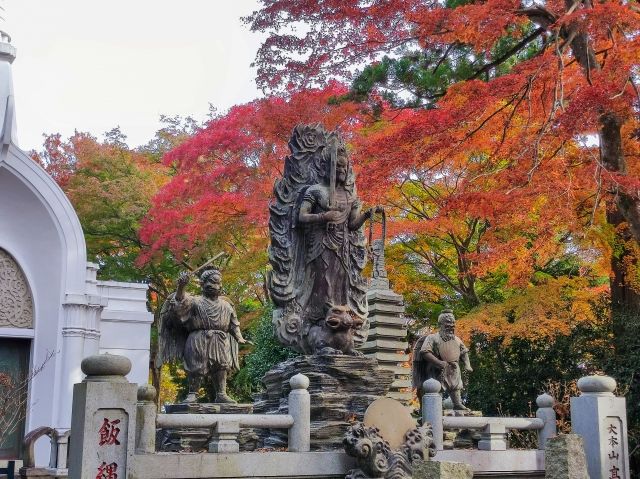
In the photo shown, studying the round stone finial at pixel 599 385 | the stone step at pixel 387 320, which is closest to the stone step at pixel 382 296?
the stone step at pixel 387 320

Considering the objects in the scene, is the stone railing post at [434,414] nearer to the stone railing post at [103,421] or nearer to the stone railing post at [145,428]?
the stone railing post at [145,428]

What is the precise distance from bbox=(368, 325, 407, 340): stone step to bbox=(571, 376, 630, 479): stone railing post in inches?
282

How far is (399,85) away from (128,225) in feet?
35.6

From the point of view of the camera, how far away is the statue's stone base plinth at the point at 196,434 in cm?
916

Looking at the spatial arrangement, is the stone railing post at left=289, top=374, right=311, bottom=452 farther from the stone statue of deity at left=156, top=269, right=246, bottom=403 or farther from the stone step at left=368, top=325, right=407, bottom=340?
the stone step at left=368, top=325, right=407, bottom=340

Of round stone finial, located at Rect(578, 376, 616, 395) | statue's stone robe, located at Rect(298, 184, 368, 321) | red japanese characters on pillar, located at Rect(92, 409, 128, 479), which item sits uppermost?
statue's stone robe, located at Rect(298, 184, 368, 321)

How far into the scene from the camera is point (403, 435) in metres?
9.17

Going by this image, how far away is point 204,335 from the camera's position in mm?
9938

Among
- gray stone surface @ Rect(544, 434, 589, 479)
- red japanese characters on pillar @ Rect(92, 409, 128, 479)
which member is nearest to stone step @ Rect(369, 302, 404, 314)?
gray stone surface @ Rect(544, 434, 589, 479)

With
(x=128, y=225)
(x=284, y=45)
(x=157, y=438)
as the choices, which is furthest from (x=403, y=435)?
(x=128, y=225)

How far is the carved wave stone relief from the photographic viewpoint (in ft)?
60.5

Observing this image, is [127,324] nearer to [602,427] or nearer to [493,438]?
[493,438]

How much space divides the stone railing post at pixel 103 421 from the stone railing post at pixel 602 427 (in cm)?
579

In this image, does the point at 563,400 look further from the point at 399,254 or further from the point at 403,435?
the point at 403,435
